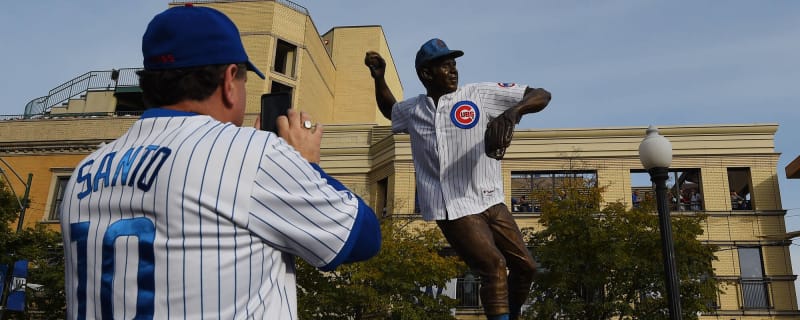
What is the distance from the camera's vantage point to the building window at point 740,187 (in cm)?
3127

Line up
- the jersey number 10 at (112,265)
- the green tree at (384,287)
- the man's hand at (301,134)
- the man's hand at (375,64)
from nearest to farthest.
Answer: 1. the jersey number 10 at (112,265)
2. the man's hand at (301,134)
3. the man's hand at (375,64)
4. the green tree at (384,287)

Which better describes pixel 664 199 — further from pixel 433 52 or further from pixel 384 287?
pixel 384 287

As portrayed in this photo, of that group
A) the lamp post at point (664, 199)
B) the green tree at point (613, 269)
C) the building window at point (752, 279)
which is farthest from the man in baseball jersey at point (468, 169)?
the building window at point (752, 279)

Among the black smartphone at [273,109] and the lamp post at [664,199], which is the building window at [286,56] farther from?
the black smartphone at [273,109]

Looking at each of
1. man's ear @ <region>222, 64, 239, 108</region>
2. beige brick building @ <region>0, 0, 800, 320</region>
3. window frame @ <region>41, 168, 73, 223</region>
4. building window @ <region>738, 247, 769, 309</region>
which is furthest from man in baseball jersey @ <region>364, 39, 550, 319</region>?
window frame @ <region>41, 168, 73, 223</region>

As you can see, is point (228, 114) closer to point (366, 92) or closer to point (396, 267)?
point (396, 267)

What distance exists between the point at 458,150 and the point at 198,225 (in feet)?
9.94

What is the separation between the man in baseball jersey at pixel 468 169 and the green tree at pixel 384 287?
60.4 ft

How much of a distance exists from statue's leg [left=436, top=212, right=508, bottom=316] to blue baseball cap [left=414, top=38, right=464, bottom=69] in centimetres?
122

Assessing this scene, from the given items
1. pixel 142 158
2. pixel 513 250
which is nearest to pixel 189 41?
pixel 142 158

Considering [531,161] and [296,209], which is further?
[531,161]

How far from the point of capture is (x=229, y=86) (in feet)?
6.95

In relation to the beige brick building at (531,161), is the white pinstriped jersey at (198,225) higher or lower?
lower

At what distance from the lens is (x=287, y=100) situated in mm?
2432
